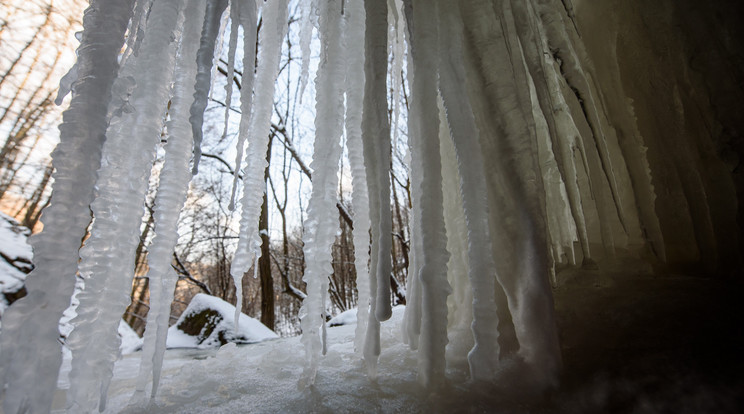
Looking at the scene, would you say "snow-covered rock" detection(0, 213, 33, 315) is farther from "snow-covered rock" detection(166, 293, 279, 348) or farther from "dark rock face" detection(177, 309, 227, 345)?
"dark rock face" detection(177, 309, 227, 345)

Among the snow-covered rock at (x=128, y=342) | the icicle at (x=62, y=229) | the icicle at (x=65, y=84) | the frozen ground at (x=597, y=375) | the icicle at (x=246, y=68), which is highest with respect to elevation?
the icicle at (x=246, y=68)

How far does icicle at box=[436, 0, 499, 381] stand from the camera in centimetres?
79

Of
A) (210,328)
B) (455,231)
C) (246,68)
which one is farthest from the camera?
(210,328)

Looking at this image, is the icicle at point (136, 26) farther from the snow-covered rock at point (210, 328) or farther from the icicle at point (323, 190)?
the snow-covered rock at point (210, 328)

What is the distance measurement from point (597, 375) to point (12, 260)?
14.4 feet

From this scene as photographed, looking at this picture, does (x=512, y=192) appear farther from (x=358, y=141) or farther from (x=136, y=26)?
(x=136, y=26)

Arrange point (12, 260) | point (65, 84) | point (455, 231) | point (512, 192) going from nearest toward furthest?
point (65, 84) → point (512, 192) → point (455, 231) → point (12, 260)

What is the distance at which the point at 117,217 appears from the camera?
0.85 m

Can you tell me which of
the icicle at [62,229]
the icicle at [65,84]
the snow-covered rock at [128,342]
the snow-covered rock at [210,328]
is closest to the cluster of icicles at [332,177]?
the icicle at [62,229]

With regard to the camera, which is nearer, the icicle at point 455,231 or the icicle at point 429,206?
the icicle at point 429,206

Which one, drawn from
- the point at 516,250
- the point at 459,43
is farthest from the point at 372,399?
the point at 459,43

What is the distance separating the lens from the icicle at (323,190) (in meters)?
0.92

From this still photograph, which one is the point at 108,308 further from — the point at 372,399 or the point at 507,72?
the point at 507,72

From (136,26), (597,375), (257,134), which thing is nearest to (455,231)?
(597,375)
